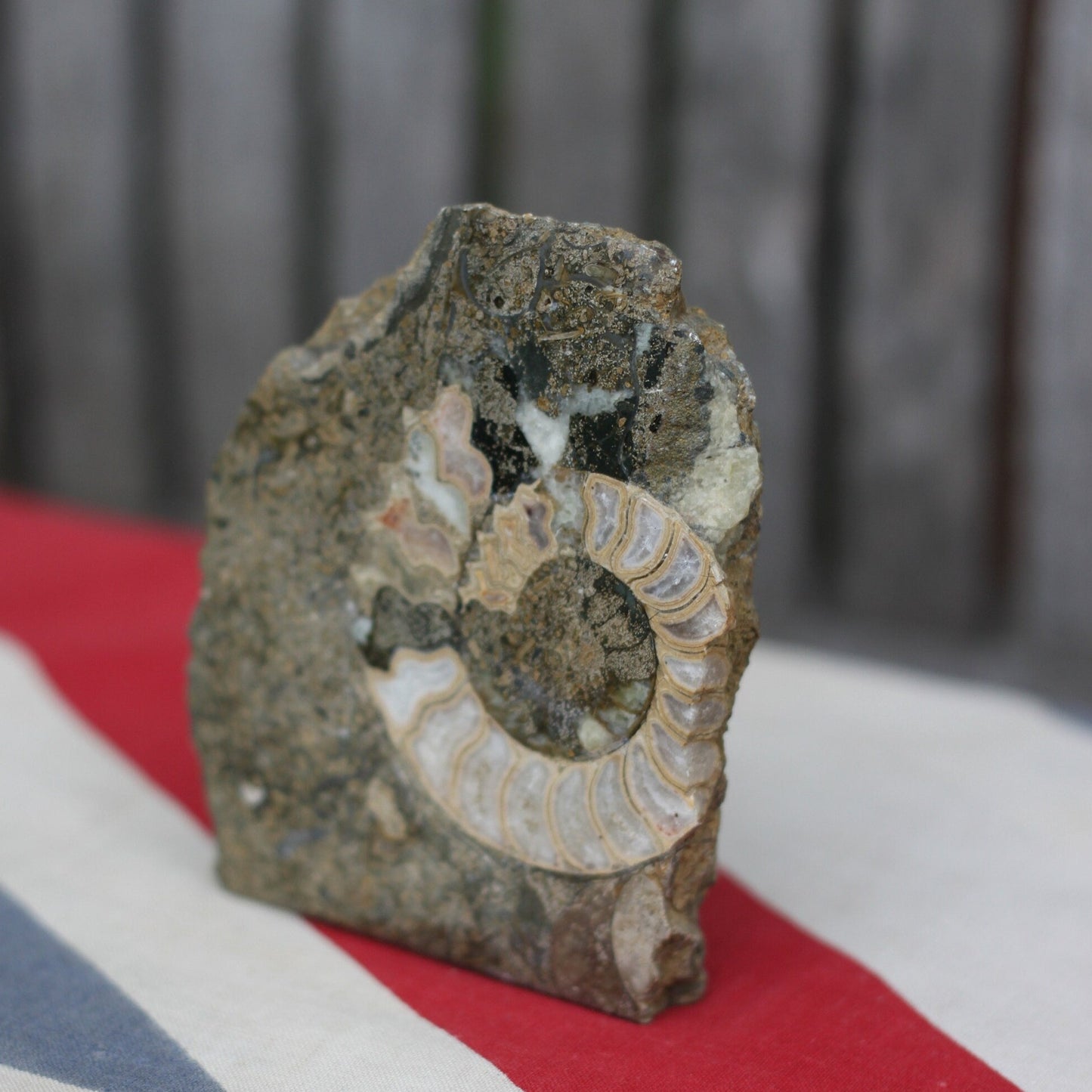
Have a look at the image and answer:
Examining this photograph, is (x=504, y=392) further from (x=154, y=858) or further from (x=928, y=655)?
(x=928, y=655)

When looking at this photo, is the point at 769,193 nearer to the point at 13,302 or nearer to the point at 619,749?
the point at 619,749

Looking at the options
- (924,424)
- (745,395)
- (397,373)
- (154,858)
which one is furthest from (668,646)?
(924,424)

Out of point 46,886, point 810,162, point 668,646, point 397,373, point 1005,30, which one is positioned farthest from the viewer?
point 810,162

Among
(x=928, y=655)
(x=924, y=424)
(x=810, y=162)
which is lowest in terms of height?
(x=928, y=655)

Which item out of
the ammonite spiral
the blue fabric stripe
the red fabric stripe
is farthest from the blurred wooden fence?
the blue fabric stripe

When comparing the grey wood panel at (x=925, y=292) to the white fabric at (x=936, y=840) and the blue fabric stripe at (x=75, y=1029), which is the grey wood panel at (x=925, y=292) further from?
the blue fabric stripe at (x=75, y=1029)

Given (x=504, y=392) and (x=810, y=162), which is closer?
(x=504, y=392)

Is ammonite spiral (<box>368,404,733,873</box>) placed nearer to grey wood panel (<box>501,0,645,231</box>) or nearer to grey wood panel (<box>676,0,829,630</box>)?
grey wood panel (<box>676,0,829,630</box>)
